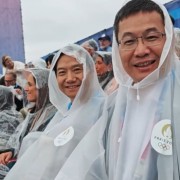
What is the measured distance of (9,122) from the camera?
299cm

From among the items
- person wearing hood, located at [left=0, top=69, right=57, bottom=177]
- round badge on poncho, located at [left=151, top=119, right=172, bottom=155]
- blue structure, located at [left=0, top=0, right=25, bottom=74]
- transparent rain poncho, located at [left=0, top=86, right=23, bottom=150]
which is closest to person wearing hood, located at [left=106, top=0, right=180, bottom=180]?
round badge on poncho, located at [left=151, top=119, right=172, bottom=155]

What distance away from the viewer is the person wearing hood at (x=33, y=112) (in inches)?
100

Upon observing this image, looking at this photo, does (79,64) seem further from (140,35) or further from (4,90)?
(4,90)

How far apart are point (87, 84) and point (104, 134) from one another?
2.04ft

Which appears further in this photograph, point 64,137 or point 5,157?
point 5,157

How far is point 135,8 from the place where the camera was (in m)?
1.35

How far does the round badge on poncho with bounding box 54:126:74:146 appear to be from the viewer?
1.78 metres

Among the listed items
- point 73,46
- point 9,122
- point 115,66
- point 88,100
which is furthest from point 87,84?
point 9,122

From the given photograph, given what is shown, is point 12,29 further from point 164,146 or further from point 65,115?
point 164,146

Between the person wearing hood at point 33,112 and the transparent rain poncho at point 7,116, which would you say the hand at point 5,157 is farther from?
the transparent rain poncho at point 7,116

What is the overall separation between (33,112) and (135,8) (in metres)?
1.56

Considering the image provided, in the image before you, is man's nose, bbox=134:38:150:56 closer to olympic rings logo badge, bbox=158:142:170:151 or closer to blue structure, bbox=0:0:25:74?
olympic rings logo badge, bbox=158:142:170:151

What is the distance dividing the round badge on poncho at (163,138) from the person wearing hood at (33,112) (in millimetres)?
1341

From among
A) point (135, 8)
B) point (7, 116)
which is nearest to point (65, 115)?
point (135, 8)
